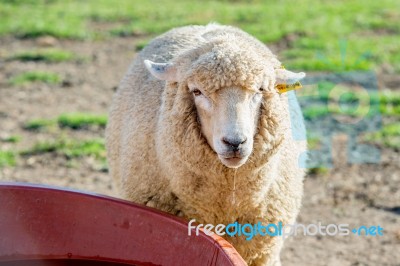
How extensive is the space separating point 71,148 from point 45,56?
2.57 meters

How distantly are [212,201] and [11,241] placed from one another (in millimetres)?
925

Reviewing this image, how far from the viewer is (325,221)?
554cm

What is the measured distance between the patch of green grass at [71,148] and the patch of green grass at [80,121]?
0.36 meters

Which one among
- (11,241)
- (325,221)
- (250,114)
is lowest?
(325,221)

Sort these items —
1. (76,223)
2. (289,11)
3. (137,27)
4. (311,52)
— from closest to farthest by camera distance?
(76,223) < (311,52) < (137,27) < (289,11)

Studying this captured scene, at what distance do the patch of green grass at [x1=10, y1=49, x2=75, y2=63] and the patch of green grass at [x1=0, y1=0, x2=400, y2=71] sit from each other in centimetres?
76

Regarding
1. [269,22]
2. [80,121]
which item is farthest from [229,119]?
[269,22]

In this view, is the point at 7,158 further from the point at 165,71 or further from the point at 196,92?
the point at 196,92

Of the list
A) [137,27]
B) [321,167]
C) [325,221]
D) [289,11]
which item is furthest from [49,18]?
[325,221]

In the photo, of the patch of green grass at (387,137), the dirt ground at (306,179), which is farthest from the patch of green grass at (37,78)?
the patch of green grass at (387,137)

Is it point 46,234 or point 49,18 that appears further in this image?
point 49,18

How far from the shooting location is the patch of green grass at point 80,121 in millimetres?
6991

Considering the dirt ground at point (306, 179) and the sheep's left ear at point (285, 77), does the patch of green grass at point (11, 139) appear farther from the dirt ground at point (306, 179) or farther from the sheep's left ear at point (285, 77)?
the sheep's left ear at point (285, 77)

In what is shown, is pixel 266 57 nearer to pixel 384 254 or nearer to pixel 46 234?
pixel 46 234
